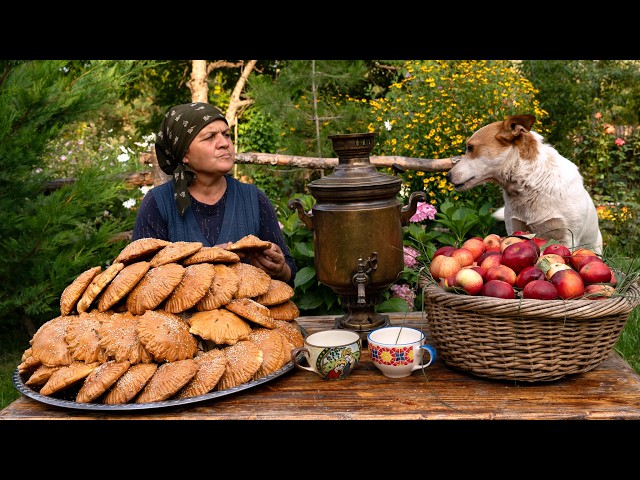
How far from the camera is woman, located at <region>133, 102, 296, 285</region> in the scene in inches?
119

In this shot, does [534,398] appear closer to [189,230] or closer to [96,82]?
[189,230]

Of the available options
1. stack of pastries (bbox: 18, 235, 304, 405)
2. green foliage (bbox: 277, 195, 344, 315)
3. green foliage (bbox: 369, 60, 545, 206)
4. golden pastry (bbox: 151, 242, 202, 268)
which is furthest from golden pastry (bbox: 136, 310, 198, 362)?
green foliage (bbox: 369, 60, 545, 206)

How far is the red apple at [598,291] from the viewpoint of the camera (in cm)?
204

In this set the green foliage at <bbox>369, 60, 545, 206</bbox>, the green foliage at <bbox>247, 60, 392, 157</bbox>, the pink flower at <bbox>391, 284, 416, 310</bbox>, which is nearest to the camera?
the pink flower at <bbox>391, 284, 416, 310</bbox>

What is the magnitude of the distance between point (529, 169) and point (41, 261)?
142 inches

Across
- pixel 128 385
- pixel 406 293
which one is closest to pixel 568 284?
pixel 128 385

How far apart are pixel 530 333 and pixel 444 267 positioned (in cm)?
39

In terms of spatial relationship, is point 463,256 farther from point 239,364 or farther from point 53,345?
point 53,345

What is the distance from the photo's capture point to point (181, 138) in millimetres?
3051

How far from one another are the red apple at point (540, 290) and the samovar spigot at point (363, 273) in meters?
0.65

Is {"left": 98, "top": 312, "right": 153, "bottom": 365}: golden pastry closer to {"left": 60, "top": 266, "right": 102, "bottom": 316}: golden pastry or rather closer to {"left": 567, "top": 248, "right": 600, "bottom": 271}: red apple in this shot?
{"left": 60, "top": 266, "right": 102, "bottom": 316}: golden pastry

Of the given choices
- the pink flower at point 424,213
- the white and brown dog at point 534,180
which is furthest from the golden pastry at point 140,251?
the pink flower at point 424,213

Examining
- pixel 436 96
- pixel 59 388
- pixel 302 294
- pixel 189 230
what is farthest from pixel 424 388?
pixel 436 96

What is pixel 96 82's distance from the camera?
5047 mm
